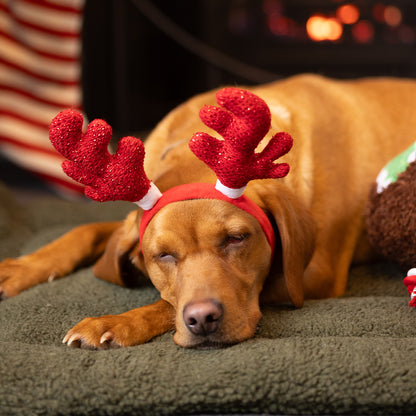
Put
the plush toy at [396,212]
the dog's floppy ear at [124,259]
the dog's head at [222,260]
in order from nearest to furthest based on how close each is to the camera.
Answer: the dog's head at [222,260] < the plush toy at [396,212] < the dog's floppy ear at [124,259]

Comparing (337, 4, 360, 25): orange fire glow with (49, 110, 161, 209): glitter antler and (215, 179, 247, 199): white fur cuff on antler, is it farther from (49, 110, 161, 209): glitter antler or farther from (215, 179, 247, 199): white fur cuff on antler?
(49, 110, 161, 209): glitter antler

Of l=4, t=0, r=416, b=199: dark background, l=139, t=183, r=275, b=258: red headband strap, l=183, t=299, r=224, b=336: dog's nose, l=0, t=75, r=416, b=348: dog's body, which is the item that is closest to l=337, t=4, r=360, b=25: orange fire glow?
l=4, t=0, r=416, b=199: dark background

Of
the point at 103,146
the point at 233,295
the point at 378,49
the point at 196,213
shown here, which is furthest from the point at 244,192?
the point at 378,49

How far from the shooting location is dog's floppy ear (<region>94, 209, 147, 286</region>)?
2.21 m

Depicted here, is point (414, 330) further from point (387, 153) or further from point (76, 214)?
point (76, 214)

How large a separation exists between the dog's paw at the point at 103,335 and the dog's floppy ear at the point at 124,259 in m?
0.43

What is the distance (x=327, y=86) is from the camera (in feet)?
10.2

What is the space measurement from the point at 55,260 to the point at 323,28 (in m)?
4.25

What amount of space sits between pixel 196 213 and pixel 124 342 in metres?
0.48

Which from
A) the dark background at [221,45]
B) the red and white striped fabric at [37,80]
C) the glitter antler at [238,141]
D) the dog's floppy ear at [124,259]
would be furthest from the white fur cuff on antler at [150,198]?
the dark background at [221,45]

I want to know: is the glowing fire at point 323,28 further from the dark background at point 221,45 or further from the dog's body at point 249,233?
the dog's body at point 249,233

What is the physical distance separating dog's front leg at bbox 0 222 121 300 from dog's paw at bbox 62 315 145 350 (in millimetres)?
651

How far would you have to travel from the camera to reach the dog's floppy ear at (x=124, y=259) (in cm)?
221

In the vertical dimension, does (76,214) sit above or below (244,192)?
below
